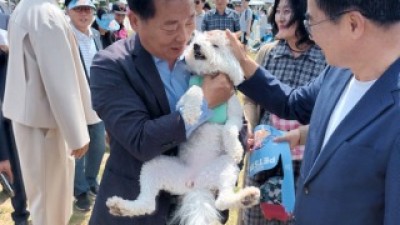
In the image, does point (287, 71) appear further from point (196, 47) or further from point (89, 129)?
point (89, 129)

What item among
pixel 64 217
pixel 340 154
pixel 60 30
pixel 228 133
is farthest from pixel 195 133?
pixel 64 217

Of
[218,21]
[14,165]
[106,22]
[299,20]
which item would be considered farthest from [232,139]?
[218,21]

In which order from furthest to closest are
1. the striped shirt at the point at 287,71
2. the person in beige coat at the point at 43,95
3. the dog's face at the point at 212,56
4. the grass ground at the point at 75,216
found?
the grass ground at the point at 75,216, the person in beige coat at the point at 43,95, the striped shirt at the point at 287,71, the dog's face at the point at 212,56

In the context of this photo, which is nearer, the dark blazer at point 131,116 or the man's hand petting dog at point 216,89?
the dark blazer at point 131,116

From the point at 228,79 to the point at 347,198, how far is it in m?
0.64

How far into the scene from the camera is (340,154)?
4.51 ft

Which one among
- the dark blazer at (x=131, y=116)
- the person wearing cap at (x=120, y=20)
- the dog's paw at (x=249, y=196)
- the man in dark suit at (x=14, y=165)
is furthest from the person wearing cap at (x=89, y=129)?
the person wearing cap at (x=120, y=20)

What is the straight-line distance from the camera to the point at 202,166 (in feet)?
5.60

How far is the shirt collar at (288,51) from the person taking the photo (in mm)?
2719

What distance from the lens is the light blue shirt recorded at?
5.35ft

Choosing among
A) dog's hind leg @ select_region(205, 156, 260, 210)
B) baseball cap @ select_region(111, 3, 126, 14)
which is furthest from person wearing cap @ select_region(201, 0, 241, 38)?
dog's hind leg @ select_region(205, 156, 260, 210)

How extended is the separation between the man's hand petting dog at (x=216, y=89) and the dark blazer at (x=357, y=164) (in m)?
0.35

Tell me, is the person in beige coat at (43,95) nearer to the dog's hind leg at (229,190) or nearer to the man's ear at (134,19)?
the man's ear at (134,19)

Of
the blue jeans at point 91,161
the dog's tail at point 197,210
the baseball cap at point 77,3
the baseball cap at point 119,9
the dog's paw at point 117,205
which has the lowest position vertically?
the blue jeans at point 91,161
